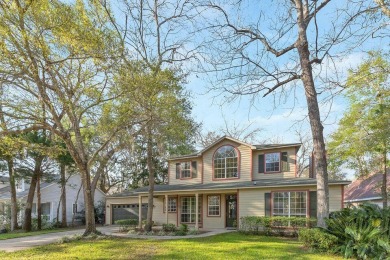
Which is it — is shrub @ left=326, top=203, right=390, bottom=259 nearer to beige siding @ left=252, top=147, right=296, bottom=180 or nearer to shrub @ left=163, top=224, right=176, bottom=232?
beige siding @ left=252, top=147, right=296, bottom=180

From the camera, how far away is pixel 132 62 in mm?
11711

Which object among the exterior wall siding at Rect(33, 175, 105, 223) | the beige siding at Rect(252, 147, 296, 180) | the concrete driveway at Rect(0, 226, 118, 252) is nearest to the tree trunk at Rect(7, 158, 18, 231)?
the exterior wall siding at Rect(33, 175, 105, 223)

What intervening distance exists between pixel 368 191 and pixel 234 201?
12680mm

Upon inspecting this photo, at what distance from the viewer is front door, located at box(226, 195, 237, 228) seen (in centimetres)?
1936

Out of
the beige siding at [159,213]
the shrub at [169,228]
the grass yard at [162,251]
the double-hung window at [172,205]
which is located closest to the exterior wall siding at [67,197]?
the beige siding at [159,213]

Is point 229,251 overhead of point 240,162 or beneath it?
beneath

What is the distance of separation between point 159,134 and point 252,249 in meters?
5.95

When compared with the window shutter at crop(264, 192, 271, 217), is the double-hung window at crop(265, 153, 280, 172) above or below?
above

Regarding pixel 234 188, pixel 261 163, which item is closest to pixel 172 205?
pixel 234 188

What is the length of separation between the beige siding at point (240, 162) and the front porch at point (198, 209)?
3.66 feet

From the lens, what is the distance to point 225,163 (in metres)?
20.4

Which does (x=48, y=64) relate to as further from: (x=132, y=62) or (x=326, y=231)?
(x=326, y=231)

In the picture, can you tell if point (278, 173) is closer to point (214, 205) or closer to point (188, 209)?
point (214, 205)

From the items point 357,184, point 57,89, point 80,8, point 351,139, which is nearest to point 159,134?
point 57,89
